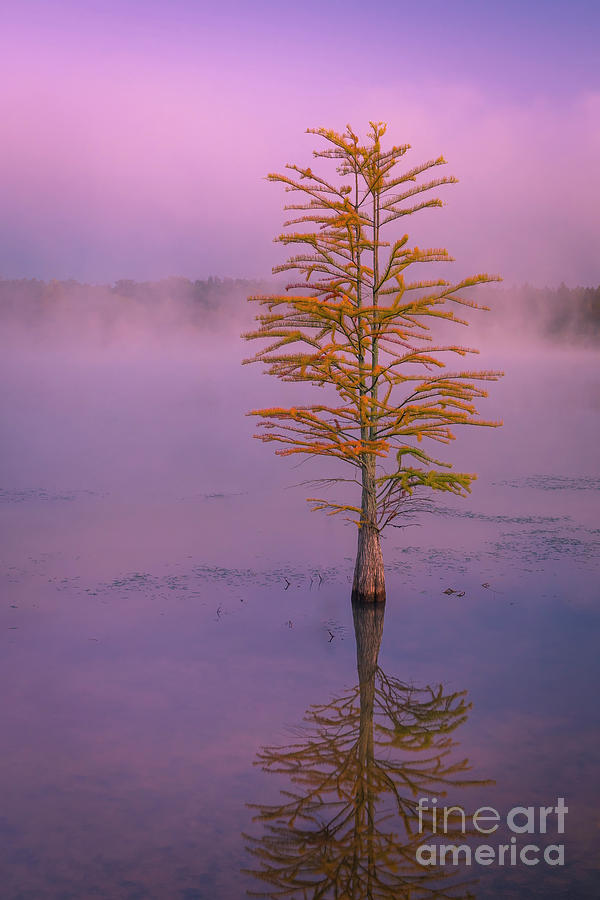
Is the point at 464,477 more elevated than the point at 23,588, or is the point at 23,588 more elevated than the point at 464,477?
the point at 464,477

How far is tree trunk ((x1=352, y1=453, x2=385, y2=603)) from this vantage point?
20984 mm

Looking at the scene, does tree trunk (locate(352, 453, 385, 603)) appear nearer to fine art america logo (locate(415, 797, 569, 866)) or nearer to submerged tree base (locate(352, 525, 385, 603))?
submerged tree base (locate(352, 525, 385, 603))

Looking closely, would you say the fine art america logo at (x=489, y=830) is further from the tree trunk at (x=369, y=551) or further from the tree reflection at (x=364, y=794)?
the tree trunk at (x=369, y=551)

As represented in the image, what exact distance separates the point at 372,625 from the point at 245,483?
26815 mm

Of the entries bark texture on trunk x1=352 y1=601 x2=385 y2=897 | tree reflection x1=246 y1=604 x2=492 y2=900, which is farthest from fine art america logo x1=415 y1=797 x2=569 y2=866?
bark texture on trunk x1=352 y1=601 x2=385 y2=897

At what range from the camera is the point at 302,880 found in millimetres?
11336

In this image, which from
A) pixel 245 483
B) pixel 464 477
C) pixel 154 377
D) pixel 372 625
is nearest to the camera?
pixel 464 477

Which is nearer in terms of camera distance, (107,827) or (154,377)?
(107,827)

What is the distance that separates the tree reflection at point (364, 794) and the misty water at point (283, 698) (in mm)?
41

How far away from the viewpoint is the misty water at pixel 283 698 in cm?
1179

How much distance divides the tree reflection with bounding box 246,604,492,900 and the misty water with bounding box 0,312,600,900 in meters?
0.04

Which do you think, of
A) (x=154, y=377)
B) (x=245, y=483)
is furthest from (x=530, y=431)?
(x=154, y=377)

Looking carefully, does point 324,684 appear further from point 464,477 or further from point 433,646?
point 464,477

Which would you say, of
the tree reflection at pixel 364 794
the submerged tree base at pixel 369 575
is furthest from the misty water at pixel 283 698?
the submerged tree base at pixel 369 575
